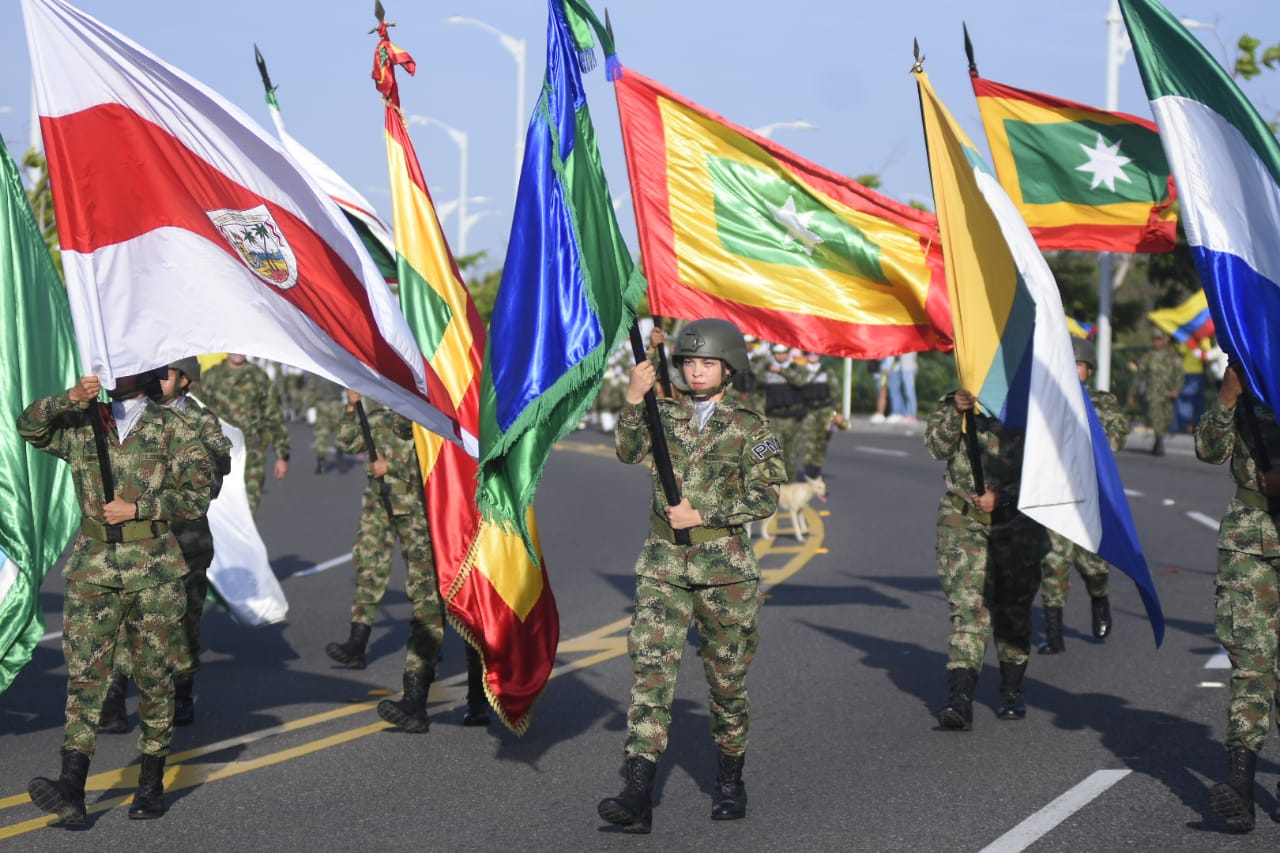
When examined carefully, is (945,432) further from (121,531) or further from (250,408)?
(250,408)

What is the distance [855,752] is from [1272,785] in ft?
5.79

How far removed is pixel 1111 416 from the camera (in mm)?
10578

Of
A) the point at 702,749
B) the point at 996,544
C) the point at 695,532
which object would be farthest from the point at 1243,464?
the point at 702,749

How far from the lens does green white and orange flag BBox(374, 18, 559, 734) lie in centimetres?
813

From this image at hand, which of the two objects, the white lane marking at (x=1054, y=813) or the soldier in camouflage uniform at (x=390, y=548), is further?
the soldier in camouflage uniform at (x=390, y=548)

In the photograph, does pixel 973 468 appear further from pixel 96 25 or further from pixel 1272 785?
pixel 96 25

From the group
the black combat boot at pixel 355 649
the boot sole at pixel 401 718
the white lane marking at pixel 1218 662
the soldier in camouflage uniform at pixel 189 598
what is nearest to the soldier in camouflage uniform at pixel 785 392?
the white lane marking at pixel 1218 662

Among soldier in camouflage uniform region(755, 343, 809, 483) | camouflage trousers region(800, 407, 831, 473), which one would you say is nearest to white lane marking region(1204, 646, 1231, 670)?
soldier in camouflage uniform region(755, 343, 809, 483)

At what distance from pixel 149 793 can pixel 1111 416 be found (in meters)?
6.22

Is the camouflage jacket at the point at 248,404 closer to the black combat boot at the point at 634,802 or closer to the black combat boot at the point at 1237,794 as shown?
the black combat boot at the point at 634,802

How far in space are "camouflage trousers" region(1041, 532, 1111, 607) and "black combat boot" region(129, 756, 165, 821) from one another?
557 centimetres

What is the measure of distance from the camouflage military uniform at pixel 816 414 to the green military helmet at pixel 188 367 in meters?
10.9

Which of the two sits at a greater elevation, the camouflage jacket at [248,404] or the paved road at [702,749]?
the camouflage jacket at [248,404]

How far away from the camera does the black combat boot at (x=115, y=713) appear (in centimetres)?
838
